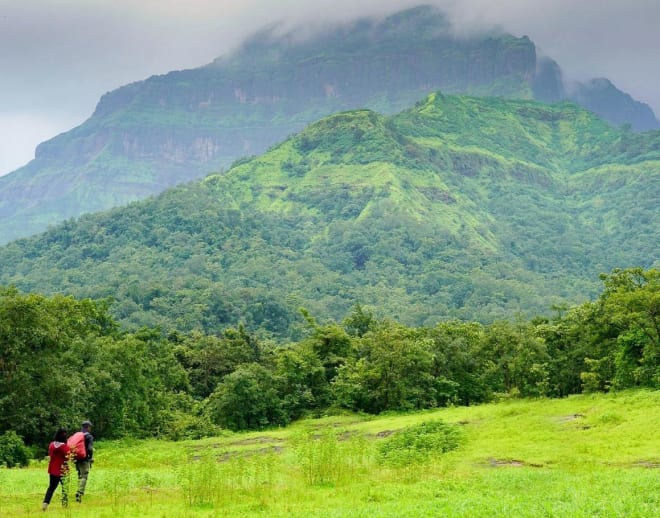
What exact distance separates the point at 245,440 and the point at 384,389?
1458 cm

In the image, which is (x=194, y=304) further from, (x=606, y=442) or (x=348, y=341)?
(x=606, y=442)

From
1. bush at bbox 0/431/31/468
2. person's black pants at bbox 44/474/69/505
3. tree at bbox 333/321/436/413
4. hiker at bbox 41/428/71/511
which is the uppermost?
hiker at bbox 41/428/71/511

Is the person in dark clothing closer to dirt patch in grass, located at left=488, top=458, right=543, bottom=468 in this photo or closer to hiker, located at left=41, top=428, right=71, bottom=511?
hiker, located at left=41, top=428, right=71, bottom=511

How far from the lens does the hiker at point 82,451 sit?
62.2 ft

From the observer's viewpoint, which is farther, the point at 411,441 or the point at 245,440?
the point at 245,440

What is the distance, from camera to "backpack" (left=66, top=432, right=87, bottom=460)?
1880 cm

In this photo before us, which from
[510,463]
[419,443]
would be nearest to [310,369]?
[419,443]

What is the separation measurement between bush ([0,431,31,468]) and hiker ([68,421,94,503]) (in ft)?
45.5

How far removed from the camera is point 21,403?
3672 cm

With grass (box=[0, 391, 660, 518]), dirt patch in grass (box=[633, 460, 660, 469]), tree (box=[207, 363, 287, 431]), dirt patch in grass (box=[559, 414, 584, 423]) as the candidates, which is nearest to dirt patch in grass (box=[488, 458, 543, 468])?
grass (box=[0, 391, 660, 518])

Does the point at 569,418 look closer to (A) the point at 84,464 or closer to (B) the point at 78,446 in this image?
(A) the point at 84,464

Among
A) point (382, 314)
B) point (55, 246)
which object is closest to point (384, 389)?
point (382, 314)

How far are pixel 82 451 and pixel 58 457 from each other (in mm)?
692

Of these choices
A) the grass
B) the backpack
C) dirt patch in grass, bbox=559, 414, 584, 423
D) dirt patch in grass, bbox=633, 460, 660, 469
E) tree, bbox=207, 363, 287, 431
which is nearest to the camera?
the grass
